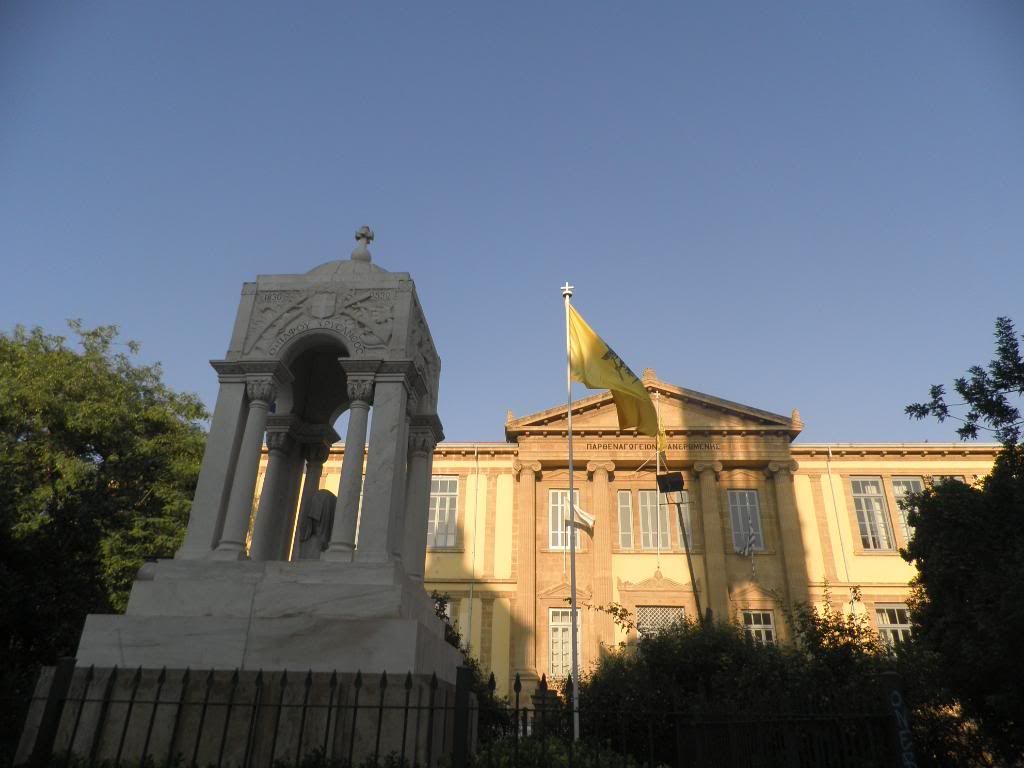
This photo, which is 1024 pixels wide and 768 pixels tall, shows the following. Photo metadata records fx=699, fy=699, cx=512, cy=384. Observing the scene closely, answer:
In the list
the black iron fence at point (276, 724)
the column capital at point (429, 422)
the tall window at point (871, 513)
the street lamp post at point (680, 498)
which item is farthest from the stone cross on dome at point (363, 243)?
the tall window at point (871, 513)

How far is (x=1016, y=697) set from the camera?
483 inches

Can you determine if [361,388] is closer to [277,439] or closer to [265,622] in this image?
[277,439]

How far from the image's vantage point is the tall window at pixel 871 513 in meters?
28.0

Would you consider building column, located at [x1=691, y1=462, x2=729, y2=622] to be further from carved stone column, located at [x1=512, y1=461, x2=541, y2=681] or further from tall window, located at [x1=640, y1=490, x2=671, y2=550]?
carved stone column, located at [x1=512, y1=461, x2=541, y2=681]


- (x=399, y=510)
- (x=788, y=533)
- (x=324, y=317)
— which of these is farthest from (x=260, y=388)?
(x=788, y=533)

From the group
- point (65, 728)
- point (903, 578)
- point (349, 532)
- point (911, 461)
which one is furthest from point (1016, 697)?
point (911, 461)

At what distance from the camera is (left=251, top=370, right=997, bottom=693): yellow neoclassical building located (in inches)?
1050

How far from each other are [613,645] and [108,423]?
18491mm

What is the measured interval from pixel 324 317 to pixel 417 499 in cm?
262

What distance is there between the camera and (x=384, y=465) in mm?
7422

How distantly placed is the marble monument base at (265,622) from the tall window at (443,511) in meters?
21.8

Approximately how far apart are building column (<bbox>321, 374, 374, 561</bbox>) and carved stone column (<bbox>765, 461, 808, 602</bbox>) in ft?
77.8

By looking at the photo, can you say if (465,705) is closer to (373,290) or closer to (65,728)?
(65,728)

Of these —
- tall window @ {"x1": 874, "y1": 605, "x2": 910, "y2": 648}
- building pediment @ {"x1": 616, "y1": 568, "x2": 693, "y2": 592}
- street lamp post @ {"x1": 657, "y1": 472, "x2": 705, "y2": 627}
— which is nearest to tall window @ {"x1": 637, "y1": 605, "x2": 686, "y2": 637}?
building pediment @ {"x1": 616, "y1": 568, "x2": 693, "y2": 592}
